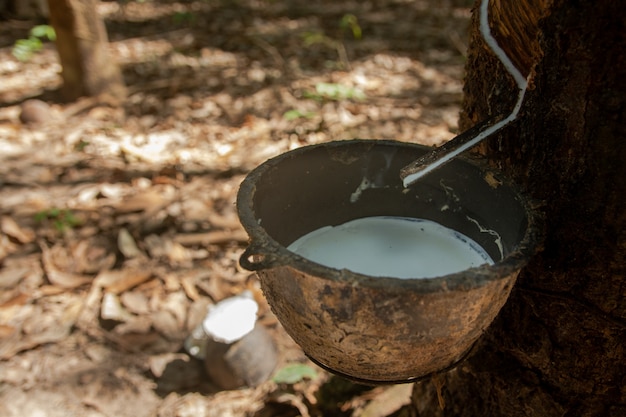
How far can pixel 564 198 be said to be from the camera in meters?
1.10

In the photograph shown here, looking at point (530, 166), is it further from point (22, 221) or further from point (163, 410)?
point (22, 221)

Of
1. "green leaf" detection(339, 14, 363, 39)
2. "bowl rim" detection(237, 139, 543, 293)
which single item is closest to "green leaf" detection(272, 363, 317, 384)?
"bowl rim" detection(237, 139, 543, 293)

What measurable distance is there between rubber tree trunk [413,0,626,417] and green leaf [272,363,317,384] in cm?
81

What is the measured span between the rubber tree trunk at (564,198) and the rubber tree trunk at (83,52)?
3.25 metres

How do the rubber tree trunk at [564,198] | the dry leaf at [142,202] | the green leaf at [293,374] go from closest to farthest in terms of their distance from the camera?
the rubber tree trunk at [564,198] → the green leaf at [293,374] → the dry leaf at [142,202]

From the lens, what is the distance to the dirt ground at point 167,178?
2.04 m

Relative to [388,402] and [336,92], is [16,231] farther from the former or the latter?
[336,92]

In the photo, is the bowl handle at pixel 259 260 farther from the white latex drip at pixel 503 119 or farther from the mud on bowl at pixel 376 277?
the white latex drip at pixel 503 119

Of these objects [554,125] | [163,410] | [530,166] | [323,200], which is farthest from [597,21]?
[163,410]

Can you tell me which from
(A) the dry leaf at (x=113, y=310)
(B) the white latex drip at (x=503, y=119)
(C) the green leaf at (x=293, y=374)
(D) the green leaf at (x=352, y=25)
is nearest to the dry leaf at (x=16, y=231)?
(A) the dry leaf at (x=113, y=310)

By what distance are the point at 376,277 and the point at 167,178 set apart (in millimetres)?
2454

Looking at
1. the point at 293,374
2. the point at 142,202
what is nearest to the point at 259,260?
the point at 293,374

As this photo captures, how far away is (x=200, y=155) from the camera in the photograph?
10.9 feet

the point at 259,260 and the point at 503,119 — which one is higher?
the point at 503,119
